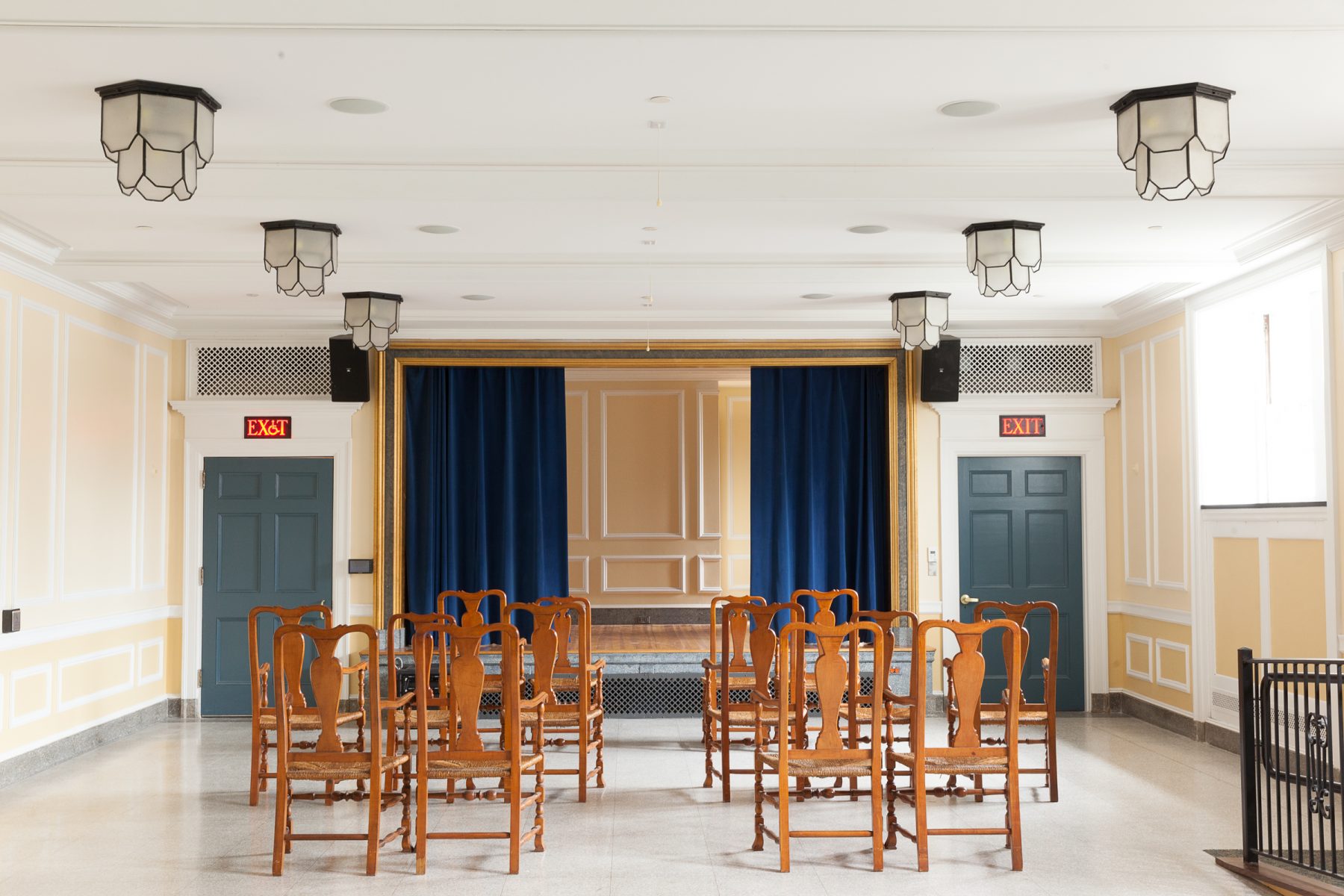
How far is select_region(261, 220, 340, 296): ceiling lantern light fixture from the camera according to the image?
5.98 meters

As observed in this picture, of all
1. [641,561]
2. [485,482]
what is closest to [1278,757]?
[485,482]

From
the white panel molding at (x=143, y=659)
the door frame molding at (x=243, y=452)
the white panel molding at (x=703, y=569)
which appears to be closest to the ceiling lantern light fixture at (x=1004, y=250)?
the door frame molding at (x=243, y=452)

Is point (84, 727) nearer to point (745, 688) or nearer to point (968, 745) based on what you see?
point (745, 688)

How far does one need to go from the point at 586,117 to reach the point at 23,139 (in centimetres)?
222

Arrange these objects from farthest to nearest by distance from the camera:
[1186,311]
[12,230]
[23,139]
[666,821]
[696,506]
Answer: [696,506] → [1186,311] → [12,230] → [666,821] → [23,139]

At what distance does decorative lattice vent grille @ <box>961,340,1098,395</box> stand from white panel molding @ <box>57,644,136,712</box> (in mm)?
6335

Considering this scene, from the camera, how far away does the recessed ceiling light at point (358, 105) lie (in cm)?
430

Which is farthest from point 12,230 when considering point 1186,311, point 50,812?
point 1186,311

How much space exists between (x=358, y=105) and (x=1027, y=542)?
6628mm

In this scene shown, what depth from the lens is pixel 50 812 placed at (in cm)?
608

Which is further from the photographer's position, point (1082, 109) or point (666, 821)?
point (666, 821)

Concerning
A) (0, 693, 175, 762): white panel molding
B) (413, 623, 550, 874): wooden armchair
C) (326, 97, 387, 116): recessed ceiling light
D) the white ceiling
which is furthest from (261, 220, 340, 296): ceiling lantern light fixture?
(0, 693, 175, 762): white panel molding

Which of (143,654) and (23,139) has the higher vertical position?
(23,139)

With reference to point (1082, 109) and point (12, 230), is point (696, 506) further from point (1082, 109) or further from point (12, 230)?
point (1082, 109)
